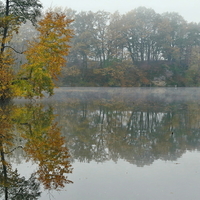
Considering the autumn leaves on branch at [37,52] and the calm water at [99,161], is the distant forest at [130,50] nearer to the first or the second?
the autumn leaves on branch at [37,52]

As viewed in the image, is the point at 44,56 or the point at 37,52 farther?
the point at 44,56

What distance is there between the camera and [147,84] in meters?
53.0

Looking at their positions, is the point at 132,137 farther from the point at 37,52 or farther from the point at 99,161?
the point at 37,52

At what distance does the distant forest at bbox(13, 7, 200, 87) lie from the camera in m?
53.1

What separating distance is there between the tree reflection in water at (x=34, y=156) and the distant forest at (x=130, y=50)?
4245 centimetres

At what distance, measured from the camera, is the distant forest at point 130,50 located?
53.1 m

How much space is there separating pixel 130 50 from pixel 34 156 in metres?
54.8

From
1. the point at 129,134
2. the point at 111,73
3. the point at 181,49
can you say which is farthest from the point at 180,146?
the point at 181,49

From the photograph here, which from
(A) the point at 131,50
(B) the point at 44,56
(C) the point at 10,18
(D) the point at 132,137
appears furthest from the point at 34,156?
(A) the point at 131,50

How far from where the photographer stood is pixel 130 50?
58.8 m

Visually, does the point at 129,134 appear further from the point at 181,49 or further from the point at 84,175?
the point at 181,49

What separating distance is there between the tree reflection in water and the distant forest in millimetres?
42453

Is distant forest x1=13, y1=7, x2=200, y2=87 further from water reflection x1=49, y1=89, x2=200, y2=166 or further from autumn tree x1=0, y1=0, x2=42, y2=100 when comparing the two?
water reflection x1=49, y1=89, x2=200, y2=166

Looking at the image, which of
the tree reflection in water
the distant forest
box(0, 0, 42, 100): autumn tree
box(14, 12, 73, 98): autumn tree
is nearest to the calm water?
the tree reflection in water
